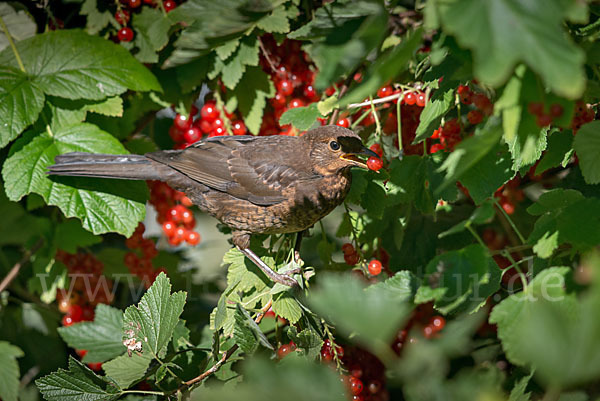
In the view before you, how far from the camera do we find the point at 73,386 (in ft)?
5.56

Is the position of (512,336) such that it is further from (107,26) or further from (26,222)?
(26,222)

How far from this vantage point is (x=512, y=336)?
4.13ft

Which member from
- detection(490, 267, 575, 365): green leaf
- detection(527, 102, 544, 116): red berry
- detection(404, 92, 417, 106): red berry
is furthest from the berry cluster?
detection(527, 102, 544, 116): red berry

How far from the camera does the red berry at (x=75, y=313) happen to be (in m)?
2.70

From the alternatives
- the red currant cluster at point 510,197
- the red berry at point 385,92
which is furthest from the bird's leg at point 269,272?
the red currant cluster at point 510,197

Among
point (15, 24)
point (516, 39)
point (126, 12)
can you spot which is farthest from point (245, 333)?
point (15, 24)

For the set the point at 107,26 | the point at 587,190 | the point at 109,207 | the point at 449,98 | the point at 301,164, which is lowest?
the point at 109,207

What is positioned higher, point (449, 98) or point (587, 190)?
point (449, 98)

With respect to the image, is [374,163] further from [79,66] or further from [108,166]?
[79,66]

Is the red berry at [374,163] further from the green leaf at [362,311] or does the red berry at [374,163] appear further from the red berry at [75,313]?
the red berry at [75,313]

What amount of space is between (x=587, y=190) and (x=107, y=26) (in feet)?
6.64

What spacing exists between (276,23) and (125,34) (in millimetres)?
694

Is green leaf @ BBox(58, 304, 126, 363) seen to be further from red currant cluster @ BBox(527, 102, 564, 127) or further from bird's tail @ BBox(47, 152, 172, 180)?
red currant cluster @ BBox(527, 102, 564, 127)

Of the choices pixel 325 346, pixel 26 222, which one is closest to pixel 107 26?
pixel 26 222
